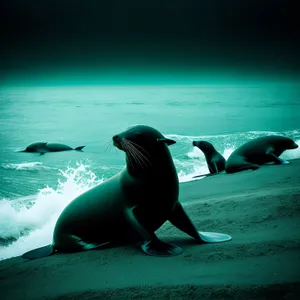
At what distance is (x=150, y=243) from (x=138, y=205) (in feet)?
0.95

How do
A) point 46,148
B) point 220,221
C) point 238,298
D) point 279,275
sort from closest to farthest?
point 238,298
point 279,275
point 220,221
point 46,148

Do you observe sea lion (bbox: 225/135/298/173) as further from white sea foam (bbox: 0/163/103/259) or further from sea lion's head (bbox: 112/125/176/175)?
sea lion's head (bbox: 112/125/176/175)

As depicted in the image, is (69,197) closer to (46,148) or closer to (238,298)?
(46,148)

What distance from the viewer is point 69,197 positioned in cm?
673

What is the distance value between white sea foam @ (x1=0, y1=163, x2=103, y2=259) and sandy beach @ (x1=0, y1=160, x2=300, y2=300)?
1743 millimetres

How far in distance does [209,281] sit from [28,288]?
1061mm

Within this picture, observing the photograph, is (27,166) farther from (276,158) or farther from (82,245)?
(82,245)

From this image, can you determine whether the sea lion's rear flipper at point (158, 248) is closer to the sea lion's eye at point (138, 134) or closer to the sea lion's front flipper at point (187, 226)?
the sea lion's front flipper at point (187, 226)

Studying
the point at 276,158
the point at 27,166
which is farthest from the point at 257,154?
the point at 27,166

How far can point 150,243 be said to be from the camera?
249 cm

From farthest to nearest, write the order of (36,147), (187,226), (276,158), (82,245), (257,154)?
(36,147) → (257,154) → (276,158) → (82,245) → (187,226)

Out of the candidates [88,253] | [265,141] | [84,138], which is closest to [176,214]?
[88,253]

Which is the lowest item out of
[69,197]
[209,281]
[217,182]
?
[69,197]

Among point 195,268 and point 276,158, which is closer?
point 195,268
